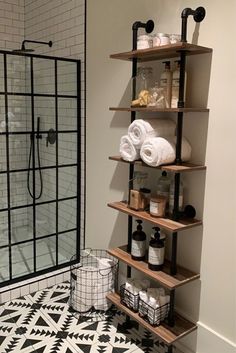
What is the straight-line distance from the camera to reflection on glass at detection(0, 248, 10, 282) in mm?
2576

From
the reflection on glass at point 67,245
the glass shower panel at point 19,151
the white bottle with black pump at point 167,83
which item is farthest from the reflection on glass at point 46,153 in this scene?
the white bottle with black pump at point 167,83

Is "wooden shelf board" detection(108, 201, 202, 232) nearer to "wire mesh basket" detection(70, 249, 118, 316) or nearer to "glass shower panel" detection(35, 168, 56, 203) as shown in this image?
"wire mesh basket" detection(70, 249, 118, 316)

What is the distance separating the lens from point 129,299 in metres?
2.06

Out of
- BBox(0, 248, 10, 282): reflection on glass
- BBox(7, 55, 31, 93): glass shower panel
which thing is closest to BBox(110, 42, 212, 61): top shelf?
BBox(7, 55, 31, 93): glass shower panel

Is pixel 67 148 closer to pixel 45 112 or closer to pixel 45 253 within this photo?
pixel 45 112

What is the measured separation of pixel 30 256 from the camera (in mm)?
2766

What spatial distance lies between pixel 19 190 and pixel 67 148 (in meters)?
0.52

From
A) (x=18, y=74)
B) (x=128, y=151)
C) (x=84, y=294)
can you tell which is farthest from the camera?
(x=18, y=74)

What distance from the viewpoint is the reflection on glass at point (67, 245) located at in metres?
2.92

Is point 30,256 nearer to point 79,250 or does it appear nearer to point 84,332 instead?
point 79,250

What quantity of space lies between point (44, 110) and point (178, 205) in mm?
1461

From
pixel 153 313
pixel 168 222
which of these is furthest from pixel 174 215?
pixel 153 313

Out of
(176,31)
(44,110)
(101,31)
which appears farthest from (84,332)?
(101,31)

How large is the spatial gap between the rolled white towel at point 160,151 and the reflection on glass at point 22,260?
146cm
